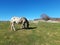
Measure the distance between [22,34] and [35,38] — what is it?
2597 millimetres

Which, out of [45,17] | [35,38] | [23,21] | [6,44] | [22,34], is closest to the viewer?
[6,44]

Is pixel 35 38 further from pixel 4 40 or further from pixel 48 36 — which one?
pixel 4 40

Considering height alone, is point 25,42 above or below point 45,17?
below

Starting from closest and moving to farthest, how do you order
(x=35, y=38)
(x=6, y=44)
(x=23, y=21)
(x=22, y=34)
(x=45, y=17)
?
(x=6, y=44) < (x=35, y=38) < (x=22, y=34) < (x=23, y=21) < (x=45, y=17)

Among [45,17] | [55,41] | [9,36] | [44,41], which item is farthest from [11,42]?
[45,17]

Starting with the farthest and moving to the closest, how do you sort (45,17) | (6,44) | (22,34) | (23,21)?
1. (45,17)
2. (23,21)
3. (22,34)
4. (6,44)

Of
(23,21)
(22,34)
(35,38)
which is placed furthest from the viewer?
(23,21)

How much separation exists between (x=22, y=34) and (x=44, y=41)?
4201 mm

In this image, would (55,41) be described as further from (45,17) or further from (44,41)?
(45,17)

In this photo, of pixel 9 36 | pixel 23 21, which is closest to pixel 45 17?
pixel 23 21

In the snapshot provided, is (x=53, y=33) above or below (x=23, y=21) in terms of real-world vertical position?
below

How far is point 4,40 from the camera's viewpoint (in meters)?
22.1

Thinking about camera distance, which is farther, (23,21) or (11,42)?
(23,21)

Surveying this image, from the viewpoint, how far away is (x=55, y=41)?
2170cm
